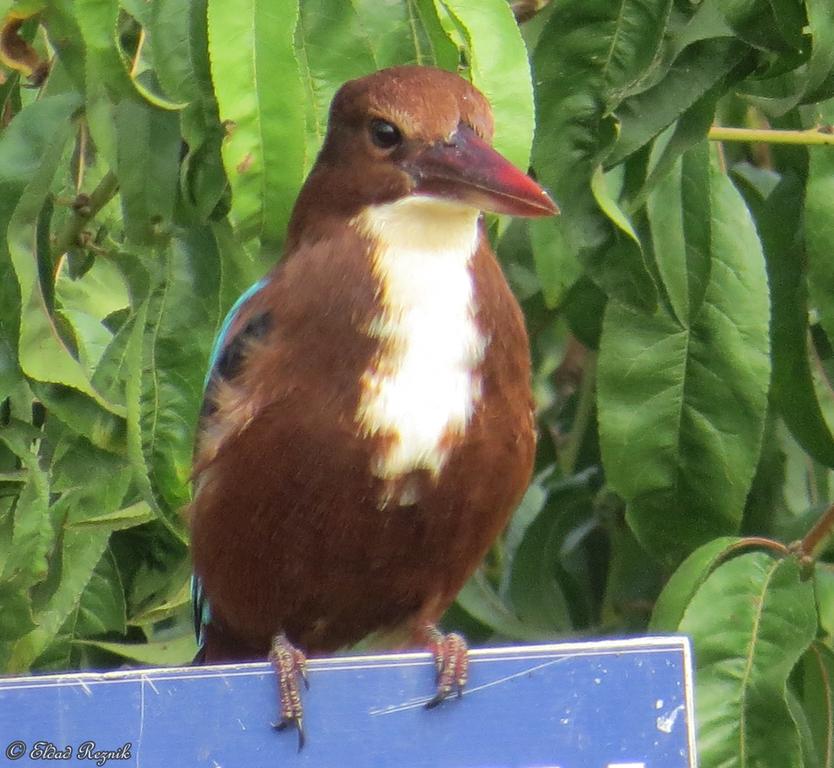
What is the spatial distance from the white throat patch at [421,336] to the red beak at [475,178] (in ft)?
0.09

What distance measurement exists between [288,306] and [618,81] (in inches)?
17.5

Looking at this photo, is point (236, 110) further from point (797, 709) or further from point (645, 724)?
point (797, 709)

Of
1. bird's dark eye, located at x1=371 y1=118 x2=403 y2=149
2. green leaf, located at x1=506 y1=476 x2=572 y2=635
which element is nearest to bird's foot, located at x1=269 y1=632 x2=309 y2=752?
bird's dark eye, located at x1=371 y1=118 x2=403 y2=149

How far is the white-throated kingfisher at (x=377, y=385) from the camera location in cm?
176

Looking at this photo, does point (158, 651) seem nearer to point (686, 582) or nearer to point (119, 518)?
point (119, 518)

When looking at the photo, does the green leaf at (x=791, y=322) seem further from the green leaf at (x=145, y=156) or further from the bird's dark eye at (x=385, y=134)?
the green leaf at (x=145, y=156)

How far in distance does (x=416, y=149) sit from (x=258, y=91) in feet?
0.89

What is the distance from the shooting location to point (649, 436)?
1.98m

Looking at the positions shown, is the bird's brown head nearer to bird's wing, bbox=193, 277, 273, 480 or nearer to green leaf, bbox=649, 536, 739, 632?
bird's wing, bbox=193, 277, 273, 480

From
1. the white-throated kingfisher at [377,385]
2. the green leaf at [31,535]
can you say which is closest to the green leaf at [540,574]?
the white-throated kingfisher at [377,385]

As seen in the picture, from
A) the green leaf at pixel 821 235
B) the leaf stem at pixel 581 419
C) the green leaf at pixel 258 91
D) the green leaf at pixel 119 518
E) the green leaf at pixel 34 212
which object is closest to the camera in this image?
the green leaf at pixel 258 91

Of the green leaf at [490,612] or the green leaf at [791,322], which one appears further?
the green leaf at [490,612]

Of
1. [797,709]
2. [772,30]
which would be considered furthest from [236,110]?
[797,709]

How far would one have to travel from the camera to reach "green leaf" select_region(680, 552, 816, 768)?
177 centimetres
